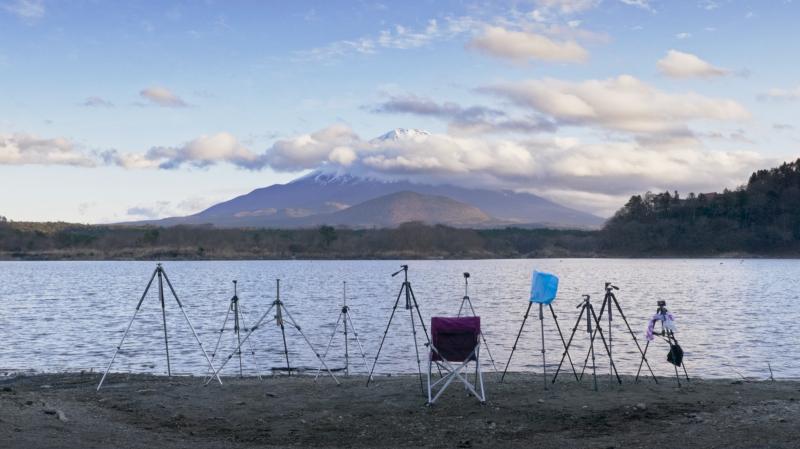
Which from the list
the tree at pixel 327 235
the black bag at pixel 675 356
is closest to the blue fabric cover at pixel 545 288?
the black bag at pixel 675 356

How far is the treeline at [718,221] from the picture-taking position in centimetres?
15675

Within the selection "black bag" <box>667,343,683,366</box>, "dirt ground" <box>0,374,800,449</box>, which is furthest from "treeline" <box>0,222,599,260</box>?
"dirt ground" <box>0,374,800,449</box>

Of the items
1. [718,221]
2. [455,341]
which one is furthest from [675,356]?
[718,221]

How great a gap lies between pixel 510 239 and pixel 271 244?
52536 mm

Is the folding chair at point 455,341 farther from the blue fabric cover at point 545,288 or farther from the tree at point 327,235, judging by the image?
the tree at point 327,235

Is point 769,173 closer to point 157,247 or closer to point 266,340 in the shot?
point 157,247

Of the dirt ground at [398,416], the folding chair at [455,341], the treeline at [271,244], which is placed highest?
the treeline at [271,244]

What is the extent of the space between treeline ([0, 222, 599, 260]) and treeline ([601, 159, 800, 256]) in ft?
36.1

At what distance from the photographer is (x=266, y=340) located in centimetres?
3216

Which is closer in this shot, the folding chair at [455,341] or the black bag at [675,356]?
the folding chair at [455,341]

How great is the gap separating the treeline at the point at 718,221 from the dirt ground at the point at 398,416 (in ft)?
499

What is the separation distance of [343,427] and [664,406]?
543 cm

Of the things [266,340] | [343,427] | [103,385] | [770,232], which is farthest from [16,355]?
[770,232]

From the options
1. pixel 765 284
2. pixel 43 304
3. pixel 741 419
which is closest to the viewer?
pixel 741 419
